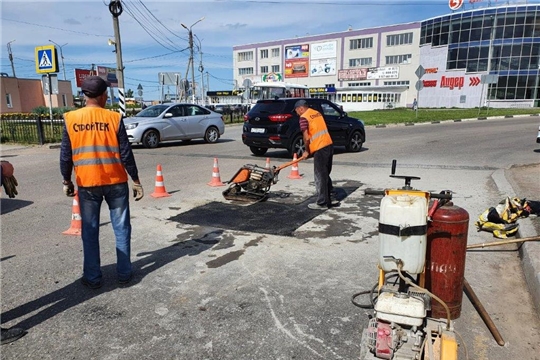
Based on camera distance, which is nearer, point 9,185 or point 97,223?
point 9,185

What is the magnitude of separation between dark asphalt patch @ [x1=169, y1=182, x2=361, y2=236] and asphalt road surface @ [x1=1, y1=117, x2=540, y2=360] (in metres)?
0.04

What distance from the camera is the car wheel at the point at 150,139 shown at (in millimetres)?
14148

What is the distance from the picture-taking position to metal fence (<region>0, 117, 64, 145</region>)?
16047mm

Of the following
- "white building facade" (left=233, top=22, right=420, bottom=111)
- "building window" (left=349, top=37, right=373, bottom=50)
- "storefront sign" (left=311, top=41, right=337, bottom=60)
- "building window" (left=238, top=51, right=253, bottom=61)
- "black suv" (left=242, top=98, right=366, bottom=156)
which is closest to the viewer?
"black suv" (left=242, top=98, right=366, bottom=156)

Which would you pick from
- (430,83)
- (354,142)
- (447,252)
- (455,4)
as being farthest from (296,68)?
(447,252)

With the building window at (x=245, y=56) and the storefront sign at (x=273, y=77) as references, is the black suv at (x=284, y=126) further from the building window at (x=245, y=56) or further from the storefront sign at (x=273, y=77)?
Answer: the building window at (x=245, y=56)

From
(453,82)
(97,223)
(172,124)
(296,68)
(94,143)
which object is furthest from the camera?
(296,68)

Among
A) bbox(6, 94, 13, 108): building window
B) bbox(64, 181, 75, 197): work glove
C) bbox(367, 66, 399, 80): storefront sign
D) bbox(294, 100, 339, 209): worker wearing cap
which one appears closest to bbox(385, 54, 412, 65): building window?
bbox(367, 66, 399, 80): storefront sign

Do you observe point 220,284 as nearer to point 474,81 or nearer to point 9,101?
point 9,101

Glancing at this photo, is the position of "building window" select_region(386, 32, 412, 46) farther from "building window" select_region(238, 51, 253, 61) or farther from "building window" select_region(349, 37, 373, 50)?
"building window" select_region(238, 51, 253, 61)

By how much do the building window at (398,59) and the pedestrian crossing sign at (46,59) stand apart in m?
57.6

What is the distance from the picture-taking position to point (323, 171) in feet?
20.7

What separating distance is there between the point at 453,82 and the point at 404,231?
195 ft

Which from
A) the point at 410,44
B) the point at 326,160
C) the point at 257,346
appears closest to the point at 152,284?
the point at 257,346
